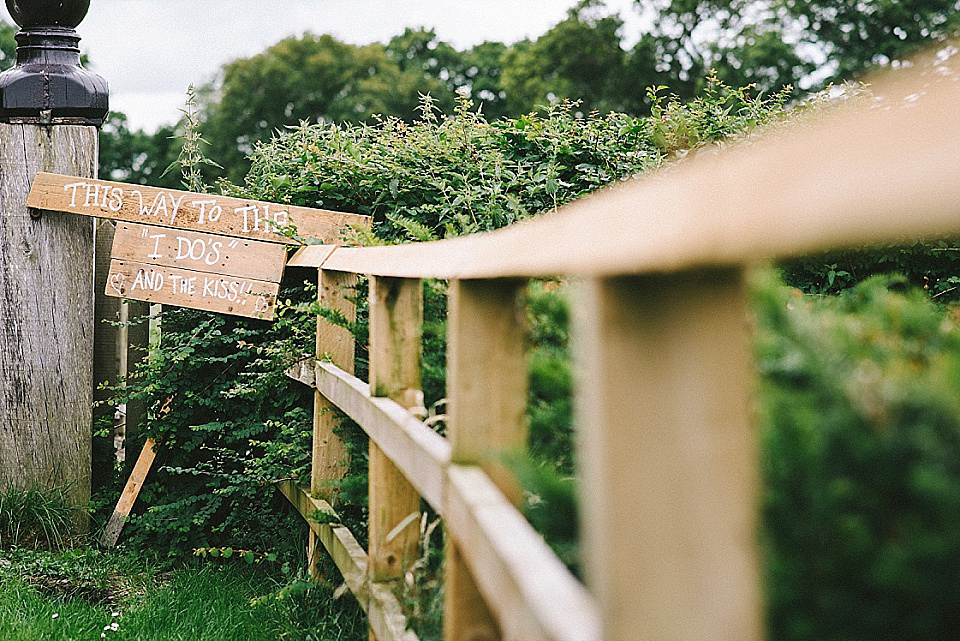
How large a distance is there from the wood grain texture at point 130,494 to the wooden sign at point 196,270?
763 mm

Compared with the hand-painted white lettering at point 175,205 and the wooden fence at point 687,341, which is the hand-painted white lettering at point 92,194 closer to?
the hand-painted white lettering at point 175,205

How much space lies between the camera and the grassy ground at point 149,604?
3.28 m

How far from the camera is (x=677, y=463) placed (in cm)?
87

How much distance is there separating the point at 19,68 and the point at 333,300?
7.76ft

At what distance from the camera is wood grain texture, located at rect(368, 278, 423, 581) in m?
2.44

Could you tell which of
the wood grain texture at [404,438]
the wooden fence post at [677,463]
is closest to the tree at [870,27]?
the wood grain texture at [404,438]

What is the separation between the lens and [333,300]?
3.50 m

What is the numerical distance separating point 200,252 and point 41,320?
0.99 m

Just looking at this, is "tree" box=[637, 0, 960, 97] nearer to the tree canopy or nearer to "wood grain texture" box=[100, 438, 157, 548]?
the tree canopy

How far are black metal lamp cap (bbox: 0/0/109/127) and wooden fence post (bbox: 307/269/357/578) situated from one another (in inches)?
78.5

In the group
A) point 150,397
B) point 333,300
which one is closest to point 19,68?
point 150,397

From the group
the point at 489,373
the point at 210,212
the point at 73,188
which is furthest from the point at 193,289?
the point at 489,373

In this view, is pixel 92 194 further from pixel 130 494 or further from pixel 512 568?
pixel 512 568

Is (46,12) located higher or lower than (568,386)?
higher
